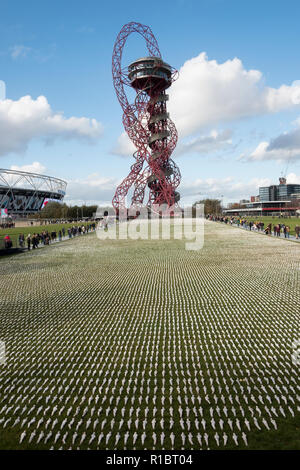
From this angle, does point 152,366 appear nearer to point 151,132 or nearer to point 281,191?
point 151,132

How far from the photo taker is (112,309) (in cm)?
805

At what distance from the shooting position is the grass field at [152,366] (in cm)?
348

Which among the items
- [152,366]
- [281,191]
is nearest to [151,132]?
[152,366]

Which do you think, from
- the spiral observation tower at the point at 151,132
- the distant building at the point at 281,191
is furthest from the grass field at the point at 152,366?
the distant building at the point at 281,191

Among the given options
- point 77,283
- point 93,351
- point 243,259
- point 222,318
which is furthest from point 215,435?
point 243,259

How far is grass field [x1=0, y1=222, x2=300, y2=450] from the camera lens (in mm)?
3484

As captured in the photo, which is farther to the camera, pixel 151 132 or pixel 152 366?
pixel 151 132

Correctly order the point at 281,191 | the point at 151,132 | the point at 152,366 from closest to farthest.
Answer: the point at 152,366 < the point at 151,132 < the point at 281,191

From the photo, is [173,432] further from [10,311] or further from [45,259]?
[45,259]

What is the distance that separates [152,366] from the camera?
497 cm

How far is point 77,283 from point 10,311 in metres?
3.28

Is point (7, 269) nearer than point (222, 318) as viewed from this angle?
No

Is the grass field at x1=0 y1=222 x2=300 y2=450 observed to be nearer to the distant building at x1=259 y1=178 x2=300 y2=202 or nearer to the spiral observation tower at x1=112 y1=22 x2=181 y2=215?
the spiral observation tower at x1=112 y1=22 x2=181 y2=215
